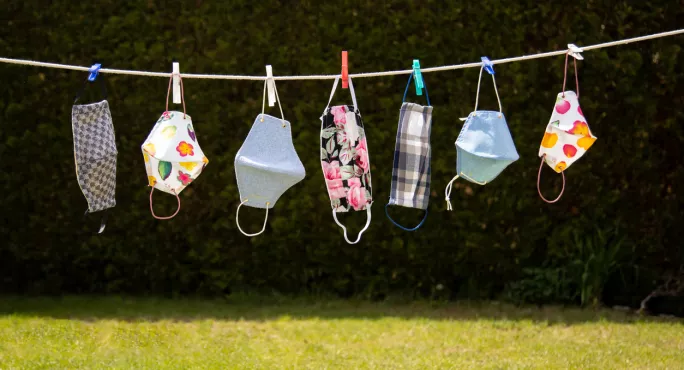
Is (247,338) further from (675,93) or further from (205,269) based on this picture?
(675,93)

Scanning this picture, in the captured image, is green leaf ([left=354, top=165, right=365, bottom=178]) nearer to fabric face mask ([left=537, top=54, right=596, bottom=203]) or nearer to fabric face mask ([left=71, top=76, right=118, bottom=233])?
fabric face mask ([left=537, top=54, right=596, bottom=203])

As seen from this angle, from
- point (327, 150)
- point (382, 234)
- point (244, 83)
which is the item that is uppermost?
point (244, 83)

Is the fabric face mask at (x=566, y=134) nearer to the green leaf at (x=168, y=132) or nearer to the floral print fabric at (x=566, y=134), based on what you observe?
the floral print fabric at (x=566, y=134)

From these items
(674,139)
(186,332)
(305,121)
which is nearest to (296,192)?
(305,121)

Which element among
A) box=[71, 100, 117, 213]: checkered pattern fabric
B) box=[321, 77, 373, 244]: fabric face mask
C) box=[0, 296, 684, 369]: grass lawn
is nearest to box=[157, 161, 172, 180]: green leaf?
box=[71, 100, 117, 213]: checkered pattern fabric

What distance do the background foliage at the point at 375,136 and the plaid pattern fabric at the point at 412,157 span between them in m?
1.79

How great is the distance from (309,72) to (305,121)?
0.32m

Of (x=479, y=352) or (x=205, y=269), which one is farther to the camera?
(x=205, y=269)

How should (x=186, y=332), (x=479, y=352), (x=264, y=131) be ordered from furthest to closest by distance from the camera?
(x=186, y=332) < (x=479, y=352) < (x=264, y=131)

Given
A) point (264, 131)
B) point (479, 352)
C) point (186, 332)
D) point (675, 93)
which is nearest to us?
point (264, 131)

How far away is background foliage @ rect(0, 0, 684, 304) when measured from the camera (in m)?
5.59

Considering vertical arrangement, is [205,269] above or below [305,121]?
below

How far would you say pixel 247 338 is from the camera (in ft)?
16.3

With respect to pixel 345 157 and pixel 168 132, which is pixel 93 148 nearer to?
pixel 168 132
